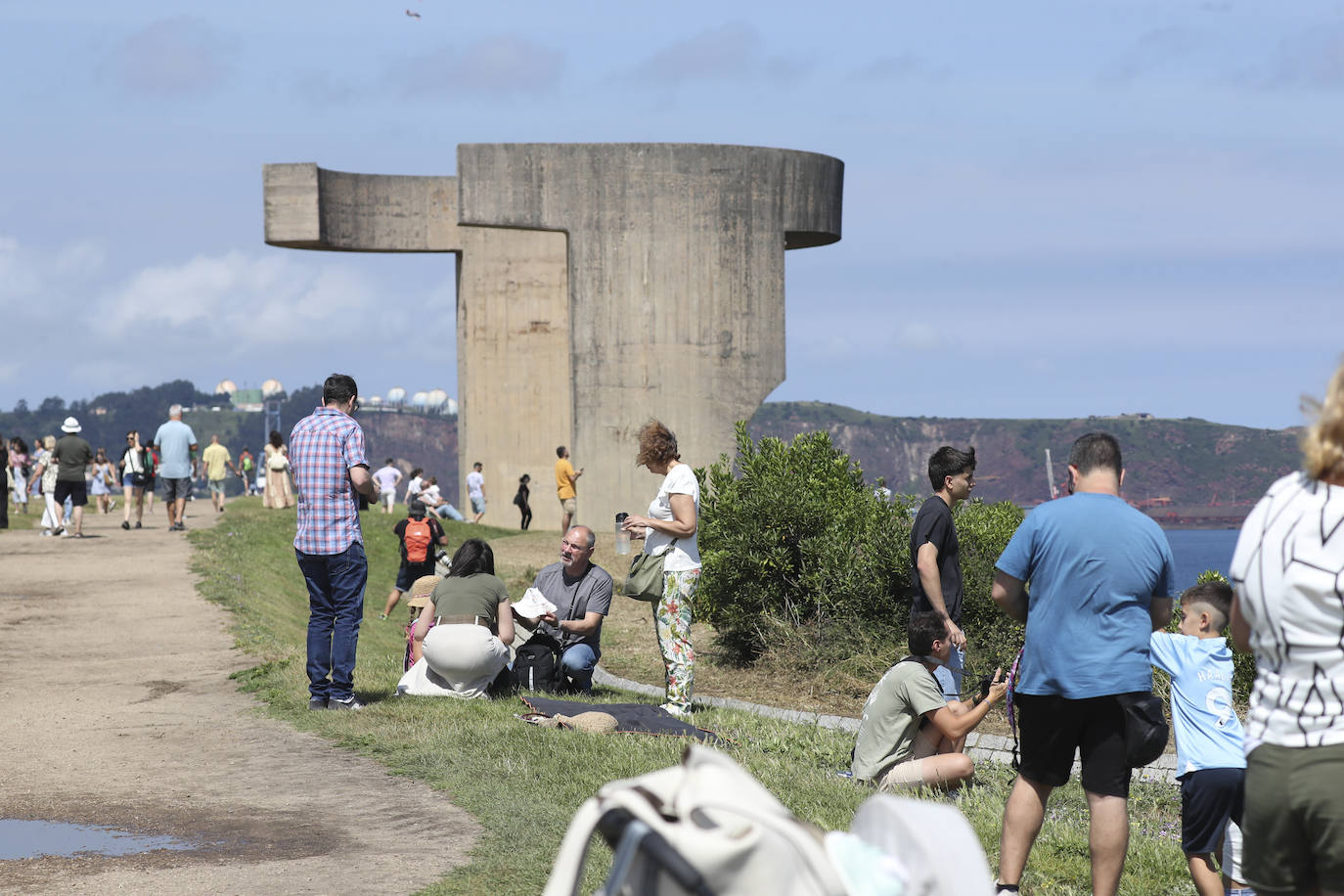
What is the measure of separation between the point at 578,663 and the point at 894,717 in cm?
322

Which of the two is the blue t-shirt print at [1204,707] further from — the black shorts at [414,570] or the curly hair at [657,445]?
the black shorts at [414,570]

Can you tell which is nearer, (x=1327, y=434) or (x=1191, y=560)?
(x=1327, y=434)

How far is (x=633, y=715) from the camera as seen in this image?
8.09 metres

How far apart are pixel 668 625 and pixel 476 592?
→ 1470 mm

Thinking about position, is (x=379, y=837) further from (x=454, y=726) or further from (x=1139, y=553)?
(x=1139, y=553)

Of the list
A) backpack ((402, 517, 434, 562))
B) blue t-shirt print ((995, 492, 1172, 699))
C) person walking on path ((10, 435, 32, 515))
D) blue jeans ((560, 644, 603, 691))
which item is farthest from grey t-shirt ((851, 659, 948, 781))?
person walking on path ((10, 435, 32, 515))

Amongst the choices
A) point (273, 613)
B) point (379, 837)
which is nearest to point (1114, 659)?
point (379, 837)

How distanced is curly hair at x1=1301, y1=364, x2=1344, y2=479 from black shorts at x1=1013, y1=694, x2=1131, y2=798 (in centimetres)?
172

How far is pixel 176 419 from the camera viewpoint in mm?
20141

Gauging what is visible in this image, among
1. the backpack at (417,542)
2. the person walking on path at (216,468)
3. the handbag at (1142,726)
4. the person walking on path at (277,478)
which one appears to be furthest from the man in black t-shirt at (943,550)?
the person walking on path at (216,468)

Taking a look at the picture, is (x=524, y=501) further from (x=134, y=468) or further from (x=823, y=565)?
(x=823, y=565)

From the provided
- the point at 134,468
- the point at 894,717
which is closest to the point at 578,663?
the point at 894,717

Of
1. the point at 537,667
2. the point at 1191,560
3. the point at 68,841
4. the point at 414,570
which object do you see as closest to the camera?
the point at 68,841

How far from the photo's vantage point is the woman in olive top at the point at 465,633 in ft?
28.7
